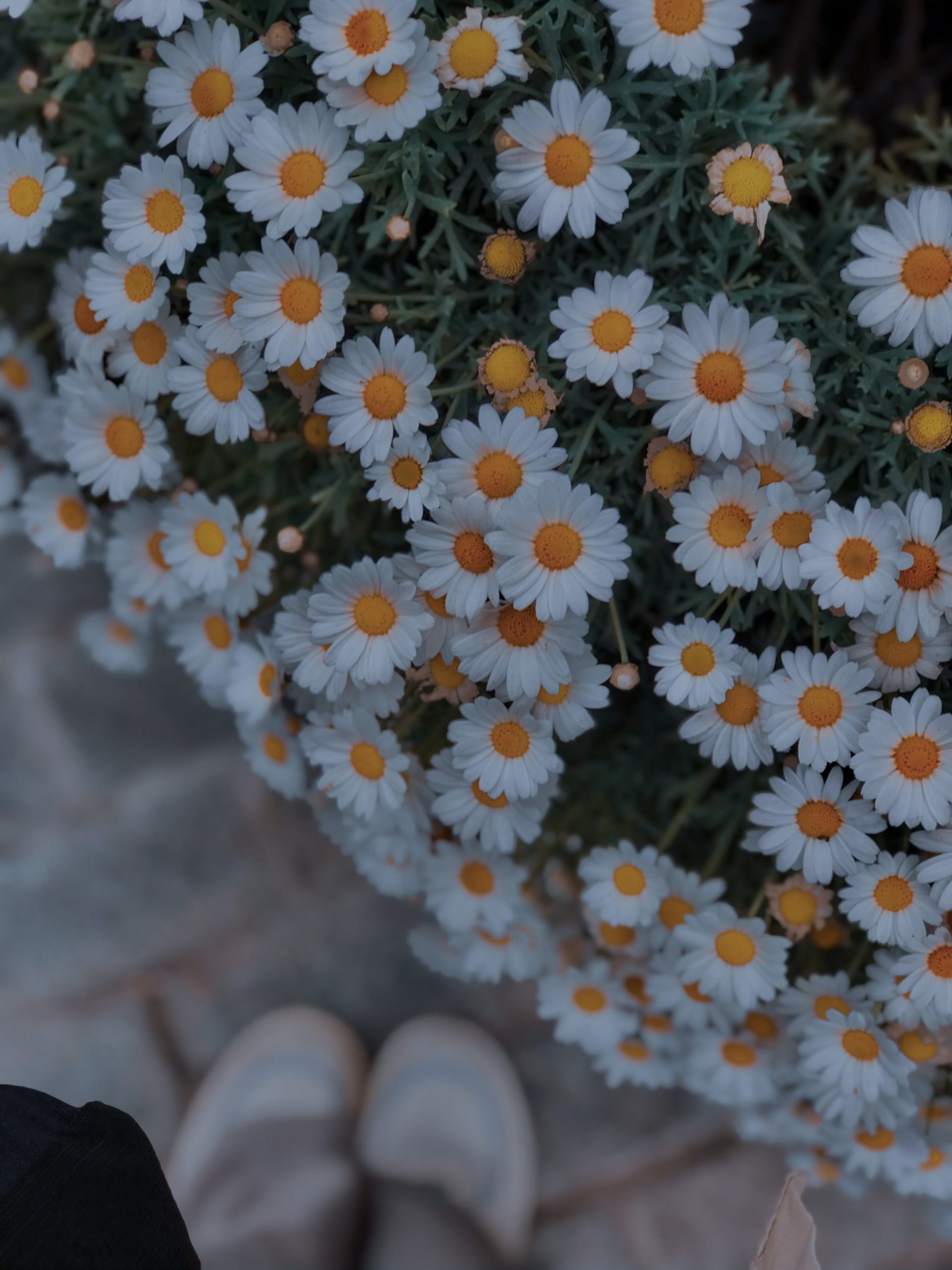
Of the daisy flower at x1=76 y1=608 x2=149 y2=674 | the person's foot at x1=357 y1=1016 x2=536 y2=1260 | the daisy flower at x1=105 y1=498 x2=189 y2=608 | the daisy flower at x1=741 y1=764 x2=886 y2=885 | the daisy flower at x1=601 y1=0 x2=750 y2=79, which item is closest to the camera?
the daisy flower at x1=601 y1=0 x2=750 y2=79

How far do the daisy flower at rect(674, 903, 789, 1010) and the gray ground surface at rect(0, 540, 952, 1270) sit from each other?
491 mm

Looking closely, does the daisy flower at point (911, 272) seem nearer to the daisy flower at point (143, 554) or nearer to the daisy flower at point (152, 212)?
the daisy flower at point (152, 212)

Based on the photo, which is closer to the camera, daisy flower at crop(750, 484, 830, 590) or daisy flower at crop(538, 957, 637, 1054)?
daisy flower at crop(750, 484, 830, 590)

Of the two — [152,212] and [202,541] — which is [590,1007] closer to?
[202,541]

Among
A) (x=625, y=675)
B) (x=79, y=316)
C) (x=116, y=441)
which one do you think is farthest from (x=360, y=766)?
(x=79, y=316)

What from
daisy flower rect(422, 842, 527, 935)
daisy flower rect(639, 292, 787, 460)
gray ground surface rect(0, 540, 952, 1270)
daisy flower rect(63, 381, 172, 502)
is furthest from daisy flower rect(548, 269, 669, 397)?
gray ground surface rect(0, 540, 952, 1270)

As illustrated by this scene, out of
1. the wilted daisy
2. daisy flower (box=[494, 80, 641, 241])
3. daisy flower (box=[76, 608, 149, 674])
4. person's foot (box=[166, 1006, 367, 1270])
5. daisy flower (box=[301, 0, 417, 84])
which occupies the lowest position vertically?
person's foot (box=[166, 1006, 367, 1270])

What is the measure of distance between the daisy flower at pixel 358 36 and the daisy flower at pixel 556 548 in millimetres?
302

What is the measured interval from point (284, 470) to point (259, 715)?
244 millimetres

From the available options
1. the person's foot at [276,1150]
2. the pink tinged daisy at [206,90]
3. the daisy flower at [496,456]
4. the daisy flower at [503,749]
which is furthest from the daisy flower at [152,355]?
the person's foot at [276,1150]

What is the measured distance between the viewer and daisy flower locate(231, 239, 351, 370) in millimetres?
817

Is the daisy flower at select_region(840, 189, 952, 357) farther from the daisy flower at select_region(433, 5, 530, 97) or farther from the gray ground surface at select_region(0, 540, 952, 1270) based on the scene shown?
the gray ground surface at select_region(0, 540, 952, 1270)

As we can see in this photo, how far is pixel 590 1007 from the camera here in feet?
3.69

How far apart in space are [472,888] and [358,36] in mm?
703
